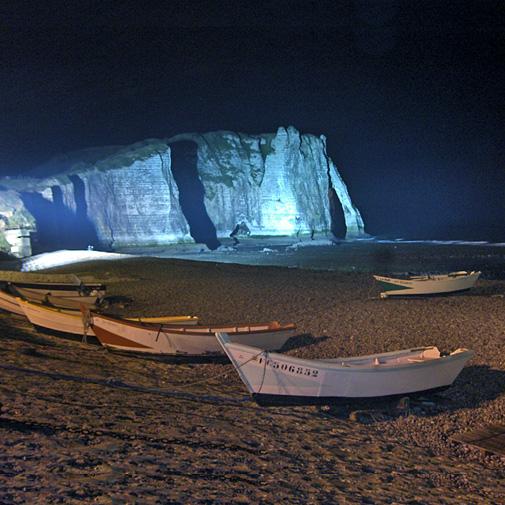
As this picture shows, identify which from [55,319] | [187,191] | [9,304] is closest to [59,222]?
[187,191]

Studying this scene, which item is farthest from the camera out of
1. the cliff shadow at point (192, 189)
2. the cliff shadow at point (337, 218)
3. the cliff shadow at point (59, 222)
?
the cliff shadow at point (337, 218)

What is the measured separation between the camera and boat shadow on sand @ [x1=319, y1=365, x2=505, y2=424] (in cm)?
711

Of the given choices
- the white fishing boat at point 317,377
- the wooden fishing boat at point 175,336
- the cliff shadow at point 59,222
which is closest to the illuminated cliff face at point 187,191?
the cliff shadow at point 59,222

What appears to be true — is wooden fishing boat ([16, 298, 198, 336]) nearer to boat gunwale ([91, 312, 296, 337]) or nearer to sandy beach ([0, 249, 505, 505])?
sandy beach ([0, 249, 505, 505])

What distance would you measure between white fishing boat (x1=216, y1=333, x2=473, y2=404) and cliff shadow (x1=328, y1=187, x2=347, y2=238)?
243ft

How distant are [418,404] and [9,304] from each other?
11507mm

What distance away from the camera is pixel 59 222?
4594 centimetres

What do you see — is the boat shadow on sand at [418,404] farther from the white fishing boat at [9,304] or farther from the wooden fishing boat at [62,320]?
the white fishing boat at [9,304]

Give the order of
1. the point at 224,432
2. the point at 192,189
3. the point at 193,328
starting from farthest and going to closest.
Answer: the point at 192,189 → the point at 193,328 → the point at 224,432

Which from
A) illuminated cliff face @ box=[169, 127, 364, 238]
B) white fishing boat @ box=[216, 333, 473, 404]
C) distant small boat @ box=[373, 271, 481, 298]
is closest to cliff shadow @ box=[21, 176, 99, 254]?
illuminated cliff face @ box=[169, 127, 364, 238]

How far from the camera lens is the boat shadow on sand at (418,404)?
280 inches

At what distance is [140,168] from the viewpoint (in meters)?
52.4

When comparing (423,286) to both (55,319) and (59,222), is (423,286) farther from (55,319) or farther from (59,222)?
(59,222)

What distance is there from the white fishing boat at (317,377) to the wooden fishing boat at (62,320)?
419cm
